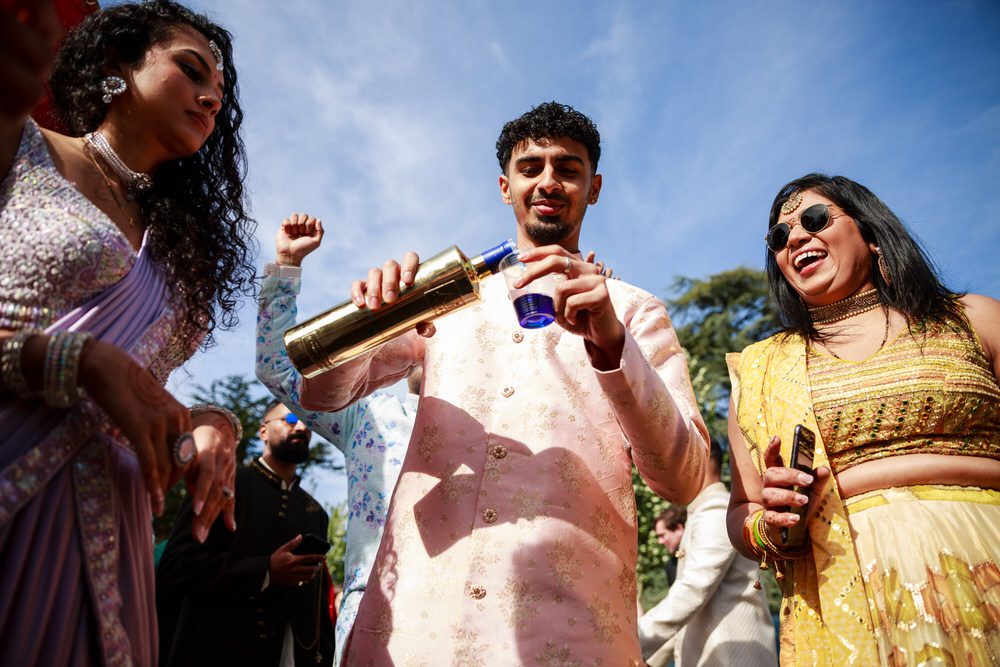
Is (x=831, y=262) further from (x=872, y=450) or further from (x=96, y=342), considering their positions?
(x=96, y=342)

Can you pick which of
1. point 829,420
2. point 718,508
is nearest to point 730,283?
point 718,508

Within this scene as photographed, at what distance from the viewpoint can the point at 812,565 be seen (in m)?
2.34

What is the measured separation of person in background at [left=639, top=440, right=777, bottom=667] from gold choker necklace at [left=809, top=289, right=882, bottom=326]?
2209 millimetres

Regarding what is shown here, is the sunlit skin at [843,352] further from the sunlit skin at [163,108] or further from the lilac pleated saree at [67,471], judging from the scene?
the sunlit skin at [163,108]

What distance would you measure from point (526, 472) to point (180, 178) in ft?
4.71

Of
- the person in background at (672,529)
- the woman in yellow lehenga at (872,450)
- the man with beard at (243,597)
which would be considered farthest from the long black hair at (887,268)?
the person in background at (672,529)

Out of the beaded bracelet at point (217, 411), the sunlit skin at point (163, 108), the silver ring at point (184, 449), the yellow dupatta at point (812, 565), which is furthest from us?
the yellow dupatta at point (812, 565)

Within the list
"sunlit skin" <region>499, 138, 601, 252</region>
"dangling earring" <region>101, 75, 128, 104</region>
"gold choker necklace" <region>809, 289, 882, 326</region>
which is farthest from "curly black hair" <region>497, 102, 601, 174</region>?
"dangling earring" <region>101, 75, 128, 104</region>

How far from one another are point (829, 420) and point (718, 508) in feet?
8.14

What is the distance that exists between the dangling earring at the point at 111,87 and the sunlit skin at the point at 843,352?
86.6 inches

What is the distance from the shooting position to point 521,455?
210 cm

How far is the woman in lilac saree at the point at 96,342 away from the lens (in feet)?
4.38

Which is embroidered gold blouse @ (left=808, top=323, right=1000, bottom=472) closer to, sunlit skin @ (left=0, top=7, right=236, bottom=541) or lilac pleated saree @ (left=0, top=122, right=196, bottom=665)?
sunlit skin @ (left=0, top=7, right=236, bottom=541)

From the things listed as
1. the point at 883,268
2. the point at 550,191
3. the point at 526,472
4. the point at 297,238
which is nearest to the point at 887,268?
the point at 883,268
